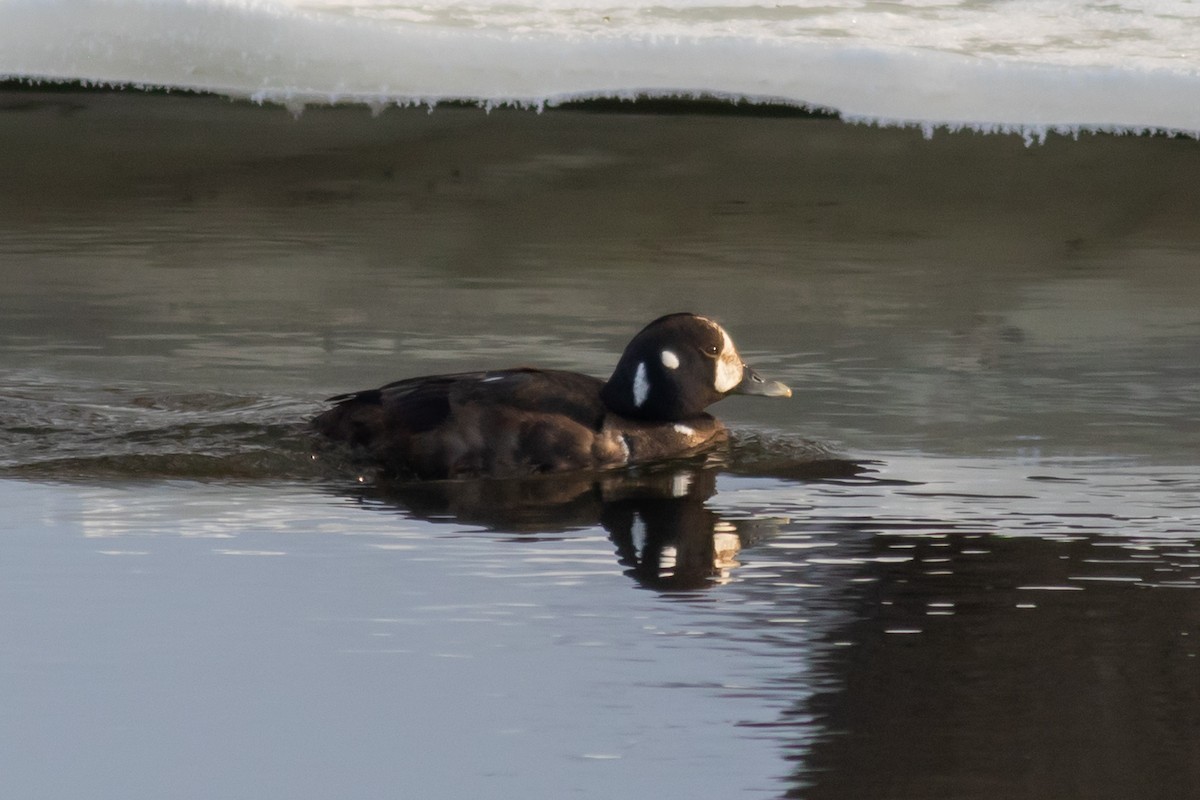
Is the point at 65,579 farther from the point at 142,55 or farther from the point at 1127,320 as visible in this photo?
the point at 142,55

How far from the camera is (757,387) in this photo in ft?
19.5

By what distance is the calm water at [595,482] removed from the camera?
3.35 m

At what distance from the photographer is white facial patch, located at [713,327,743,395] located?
5914 mm

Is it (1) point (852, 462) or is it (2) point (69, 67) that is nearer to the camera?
(1) point (852, 462)

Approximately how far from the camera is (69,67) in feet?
31.3

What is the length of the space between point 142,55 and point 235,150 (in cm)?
63

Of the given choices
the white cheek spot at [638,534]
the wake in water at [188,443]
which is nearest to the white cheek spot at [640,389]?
the wake in water at [188,443]

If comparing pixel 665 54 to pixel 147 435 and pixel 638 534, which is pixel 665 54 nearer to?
pixel 147 435

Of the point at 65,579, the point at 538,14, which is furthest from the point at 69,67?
the point at 65,579

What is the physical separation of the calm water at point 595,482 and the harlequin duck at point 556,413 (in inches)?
6.0

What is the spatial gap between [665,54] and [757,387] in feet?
10.9

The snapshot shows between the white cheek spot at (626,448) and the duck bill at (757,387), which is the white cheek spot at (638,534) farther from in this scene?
the duck bill at (757,387)

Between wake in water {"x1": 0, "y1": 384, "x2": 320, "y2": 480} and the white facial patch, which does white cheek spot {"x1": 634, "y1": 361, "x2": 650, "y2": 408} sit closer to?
the white facial patch

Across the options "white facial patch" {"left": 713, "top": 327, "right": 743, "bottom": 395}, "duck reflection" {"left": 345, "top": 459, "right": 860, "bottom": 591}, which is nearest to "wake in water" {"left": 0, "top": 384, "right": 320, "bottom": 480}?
"duck reflection" {"left": 345, "top": 459, "right": 860, "bottom": 591}
